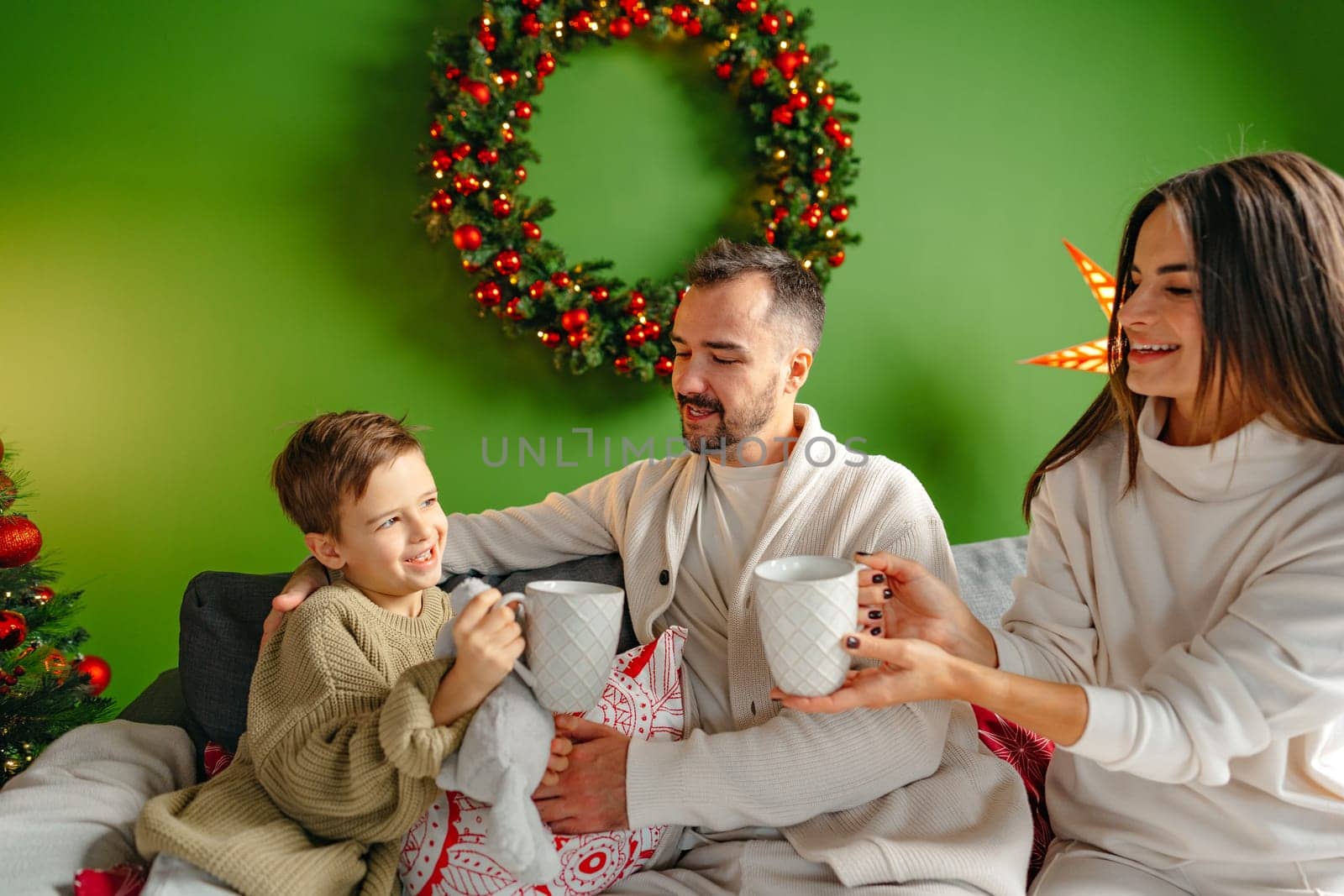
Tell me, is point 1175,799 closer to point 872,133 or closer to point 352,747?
point 352,747

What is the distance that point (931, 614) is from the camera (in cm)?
152

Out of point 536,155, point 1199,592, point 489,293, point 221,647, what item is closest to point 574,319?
point 489,293

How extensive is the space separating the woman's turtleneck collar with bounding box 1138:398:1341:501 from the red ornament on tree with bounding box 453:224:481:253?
5.49 feet

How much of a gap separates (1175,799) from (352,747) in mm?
1196

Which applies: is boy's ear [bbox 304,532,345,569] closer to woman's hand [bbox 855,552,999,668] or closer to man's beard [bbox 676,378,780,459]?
man's beard [bbox 676,378,780,459]

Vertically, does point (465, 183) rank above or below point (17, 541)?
above

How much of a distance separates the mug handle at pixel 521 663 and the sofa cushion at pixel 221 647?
0.75 meters

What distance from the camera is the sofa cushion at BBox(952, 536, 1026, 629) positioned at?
2373 mm

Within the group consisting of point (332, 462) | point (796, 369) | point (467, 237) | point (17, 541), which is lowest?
point (17, 541)

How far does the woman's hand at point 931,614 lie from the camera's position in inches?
59.3

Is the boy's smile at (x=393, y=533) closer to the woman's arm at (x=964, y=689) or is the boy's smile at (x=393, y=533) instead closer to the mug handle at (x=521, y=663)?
the mug handle at (x=521, y=663)

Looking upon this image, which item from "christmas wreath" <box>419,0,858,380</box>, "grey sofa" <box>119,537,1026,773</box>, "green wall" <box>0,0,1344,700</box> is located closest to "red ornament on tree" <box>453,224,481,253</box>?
"christmas wreath" <box>419,0,858,380</box>

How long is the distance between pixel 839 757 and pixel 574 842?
1.44 ft

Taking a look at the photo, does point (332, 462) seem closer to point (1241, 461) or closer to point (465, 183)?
point (465, 183)
